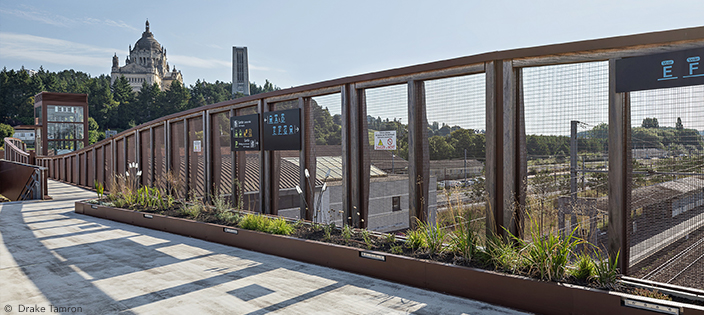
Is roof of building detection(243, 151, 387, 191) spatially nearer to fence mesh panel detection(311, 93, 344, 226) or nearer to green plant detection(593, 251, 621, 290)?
fence mesh panel detection(311, 93, 344, 226)

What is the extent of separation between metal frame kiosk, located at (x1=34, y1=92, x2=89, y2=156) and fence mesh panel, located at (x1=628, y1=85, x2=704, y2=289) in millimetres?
33857

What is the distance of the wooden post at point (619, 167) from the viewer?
4324 mm

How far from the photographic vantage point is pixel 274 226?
6.86 metres

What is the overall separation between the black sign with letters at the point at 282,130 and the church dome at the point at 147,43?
179076 mm

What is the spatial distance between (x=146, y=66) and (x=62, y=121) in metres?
147

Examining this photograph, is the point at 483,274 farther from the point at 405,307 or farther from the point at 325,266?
the point at 325,266

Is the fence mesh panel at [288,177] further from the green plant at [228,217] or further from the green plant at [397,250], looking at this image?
the green plant at [397,250]

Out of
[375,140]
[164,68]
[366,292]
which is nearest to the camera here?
[366,292]

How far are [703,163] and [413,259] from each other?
302cm

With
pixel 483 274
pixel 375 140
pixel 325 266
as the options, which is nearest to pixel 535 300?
pixel 483 274

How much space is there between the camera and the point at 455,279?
446 centimetres

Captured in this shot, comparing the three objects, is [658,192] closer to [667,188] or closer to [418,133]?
[667,188]

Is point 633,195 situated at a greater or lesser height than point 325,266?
greater

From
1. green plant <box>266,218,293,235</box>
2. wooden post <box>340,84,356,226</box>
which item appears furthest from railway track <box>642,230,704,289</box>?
green plant <box>266,218,293,235</box>
